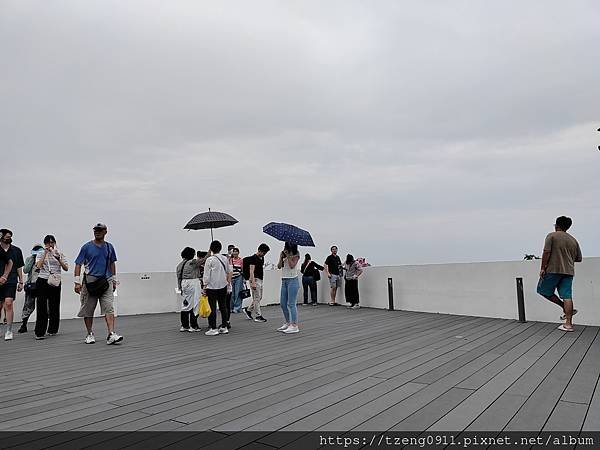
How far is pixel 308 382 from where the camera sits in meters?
4.07

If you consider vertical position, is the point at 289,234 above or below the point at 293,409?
above

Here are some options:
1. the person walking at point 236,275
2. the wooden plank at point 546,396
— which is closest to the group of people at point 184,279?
the person walking at point 236,275

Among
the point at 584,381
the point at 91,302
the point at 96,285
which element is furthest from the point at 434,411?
the point at 91,302

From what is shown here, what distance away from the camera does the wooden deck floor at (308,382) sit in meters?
3.00

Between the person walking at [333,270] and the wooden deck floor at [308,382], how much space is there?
6131 mm

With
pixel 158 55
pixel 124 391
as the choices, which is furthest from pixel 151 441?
pixel 158 55

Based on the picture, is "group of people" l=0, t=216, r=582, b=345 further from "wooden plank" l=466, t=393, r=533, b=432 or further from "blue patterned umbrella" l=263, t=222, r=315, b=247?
"wooden plank" l=466, t=393, r=533, b=432

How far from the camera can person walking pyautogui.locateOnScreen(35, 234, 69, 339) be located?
7.44 meters

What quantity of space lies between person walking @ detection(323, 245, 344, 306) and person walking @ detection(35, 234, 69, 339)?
312 inches

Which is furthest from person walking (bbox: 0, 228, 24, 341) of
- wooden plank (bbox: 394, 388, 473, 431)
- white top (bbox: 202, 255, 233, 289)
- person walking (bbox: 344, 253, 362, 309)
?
person walking (bbox: 344, 253, 362, 309)

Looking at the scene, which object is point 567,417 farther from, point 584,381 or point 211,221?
point 211,221

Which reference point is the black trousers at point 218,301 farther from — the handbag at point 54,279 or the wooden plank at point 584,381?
the wooden plank at point 584,381

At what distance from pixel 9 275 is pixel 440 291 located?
933cm

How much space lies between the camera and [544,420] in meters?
2.93
